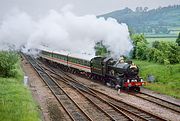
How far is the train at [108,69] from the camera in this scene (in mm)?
26350

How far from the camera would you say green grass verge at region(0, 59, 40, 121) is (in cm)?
1608

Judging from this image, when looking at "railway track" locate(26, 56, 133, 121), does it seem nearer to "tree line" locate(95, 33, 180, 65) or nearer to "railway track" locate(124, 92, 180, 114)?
"railway track" locate(124, 92, 180, 114)

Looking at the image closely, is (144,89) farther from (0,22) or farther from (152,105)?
(0,22)

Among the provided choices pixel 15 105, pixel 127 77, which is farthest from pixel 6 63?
pixel 15 105

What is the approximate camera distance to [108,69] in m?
29.2

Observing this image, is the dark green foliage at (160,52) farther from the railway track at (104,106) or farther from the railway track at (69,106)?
the railway track at (69,106)

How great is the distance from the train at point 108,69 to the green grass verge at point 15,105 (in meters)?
7.52

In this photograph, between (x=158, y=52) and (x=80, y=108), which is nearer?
(x=80, y=108)

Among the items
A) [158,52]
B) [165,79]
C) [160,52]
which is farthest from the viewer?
[158,52]

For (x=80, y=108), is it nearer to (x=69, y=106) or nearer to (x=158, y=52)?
(x=69, y=106)

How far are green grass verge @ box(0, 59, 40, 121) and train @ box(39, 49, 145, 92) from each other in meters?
7.52

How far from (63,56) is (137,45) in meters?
12.0

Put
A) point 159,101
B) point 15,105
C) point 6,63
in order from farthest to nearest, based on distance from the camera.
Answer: point 6,63 < point 159,101 < point 15,105

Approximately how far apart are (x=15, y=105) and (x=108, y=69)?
1175cm
